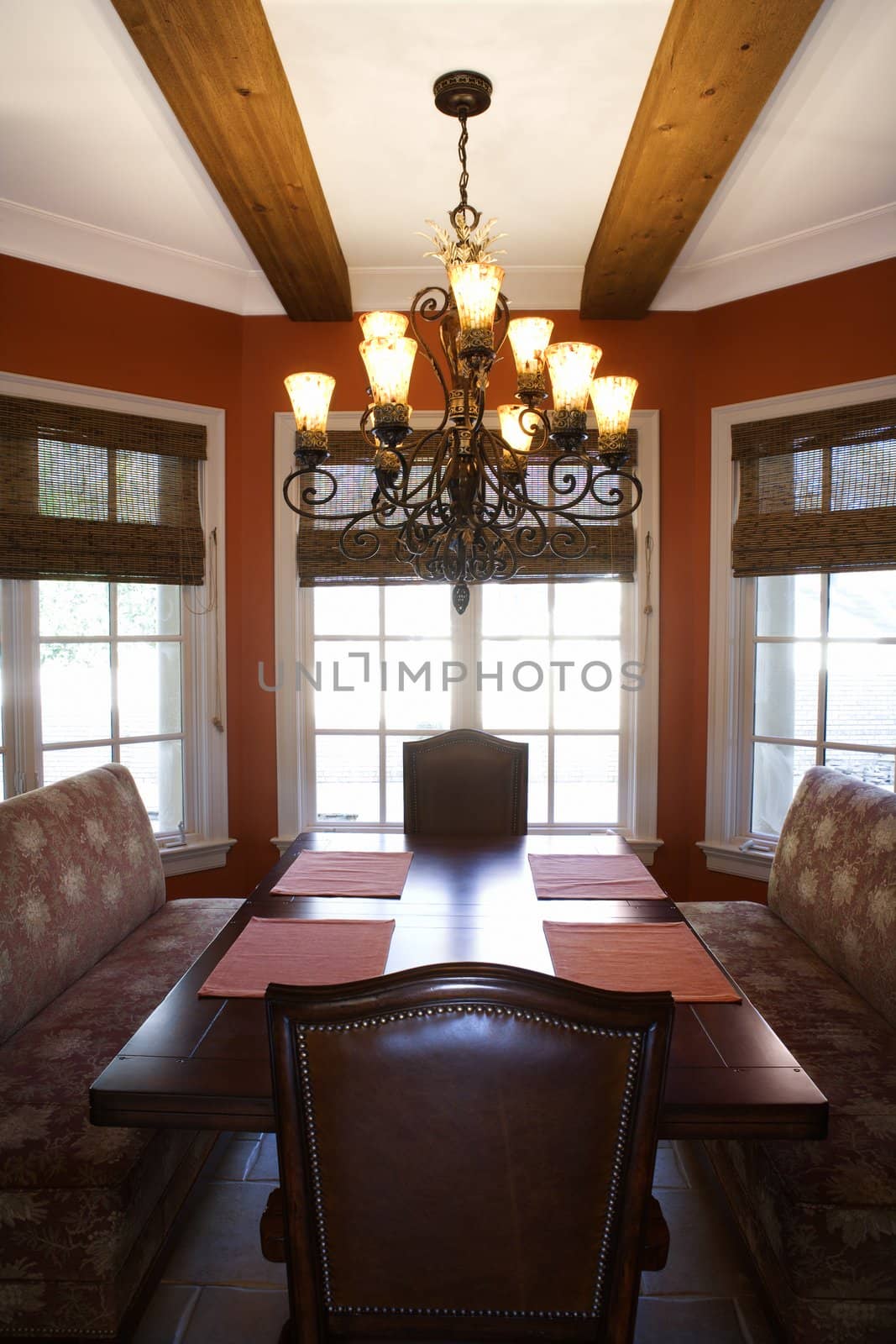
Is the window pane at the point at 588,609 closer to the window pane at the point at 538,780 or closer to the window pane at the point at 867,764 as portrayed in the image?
the window pane at the point at 538,780

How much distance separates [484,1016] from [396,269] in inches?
119

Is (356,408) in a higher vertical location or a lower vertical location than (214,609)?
higher

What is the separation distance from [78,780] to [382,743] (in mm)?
1300

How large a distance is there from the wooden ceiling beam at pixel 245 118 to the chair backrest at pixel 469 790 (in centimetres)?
167

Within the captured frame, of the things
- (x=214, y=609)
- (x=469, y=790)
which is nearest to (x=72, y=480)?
(x=214, y=609)

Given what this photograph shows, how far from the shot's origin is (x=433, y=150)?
237 centimetres

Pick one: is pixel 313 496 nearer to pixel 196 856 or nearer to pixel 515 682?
pixel 515 682

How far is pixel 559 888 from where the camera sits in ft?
7.08

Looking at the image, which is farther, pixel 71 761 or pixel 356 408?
pixel 356 408

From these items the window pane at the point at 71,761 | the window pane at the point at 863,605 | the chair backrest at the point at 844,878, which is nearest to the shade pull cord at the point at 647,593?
the window pane at the point at 863,605

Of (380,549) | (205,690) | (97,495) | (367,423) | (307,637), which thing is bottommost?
(205,690)

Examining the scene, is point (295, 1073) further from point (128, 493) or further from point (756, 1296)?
point (128, 493)

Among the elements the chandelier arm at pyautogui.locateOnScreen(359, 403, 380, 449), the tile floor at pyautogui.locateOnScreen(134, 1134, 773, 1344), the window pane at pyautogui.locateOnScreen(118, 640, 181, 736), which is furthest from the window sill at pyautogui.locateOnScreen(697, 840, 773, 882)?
the window pane at pyautogui.locateOnScreen(118, 640, 181, 736)

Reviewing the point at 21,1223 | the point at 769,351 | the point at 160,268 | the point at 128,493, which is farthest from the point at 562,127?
the point at 21,1223
